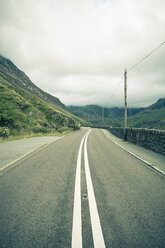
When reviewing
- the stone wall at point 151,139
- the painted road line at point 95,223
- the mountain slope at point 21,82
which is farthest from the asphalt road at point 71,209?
the mountain slope at point 21,82

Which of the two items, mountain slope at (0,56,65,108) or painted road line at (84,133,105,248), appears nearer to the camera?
painted road line at (84,133,105,248)

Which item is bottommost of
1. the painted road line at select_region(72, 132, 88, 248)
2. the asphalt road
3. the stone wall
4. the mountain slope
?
the asphalt road

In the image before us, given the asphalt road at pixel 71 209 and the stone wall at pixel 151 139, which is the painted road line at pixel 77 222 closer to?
the asphalt road at pixel 71 209

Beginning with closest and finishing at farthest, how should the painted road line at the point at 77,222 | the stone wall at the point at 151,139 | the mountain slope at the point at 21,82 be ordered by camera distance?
the painted road line at the point at 77,222 < the stone wall at the point at 151,139 < the mountain slope at the point at 21,82

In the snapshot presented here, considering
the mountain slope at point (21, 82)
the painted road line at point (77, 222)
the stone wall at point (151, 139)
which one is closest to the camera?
the painted road line at point (77, 222)

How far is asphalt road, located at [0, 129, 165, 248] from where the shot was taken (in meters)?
1.89

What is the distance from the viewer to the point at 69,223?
2.19 m

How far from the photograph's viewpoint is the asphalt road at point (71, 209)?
1.89 metres

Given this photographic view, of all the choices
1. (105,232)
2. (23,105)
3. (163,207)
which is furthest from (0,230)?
(23,105)

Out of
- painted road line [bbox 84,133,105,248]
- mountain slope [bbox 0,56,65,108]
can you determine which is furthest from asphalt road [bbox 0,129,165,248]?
mountain slope [bbox 0,56,65,108]

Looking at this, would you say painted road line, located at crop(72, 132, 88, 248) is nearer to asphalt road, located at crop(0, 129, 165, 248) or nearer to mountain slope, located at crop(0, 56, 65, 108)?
asphalt road, located at crop(0, 129, 165, 248)

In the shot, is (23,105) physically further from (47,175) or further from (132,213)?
(132,213)

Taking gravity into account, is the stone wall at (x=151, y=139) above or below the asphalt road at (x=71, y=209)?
above

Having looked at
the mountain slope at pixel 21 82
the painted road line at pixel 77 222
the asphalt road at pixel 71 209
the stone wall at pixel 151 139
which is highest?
the mountain slope at pixel 21 82
